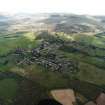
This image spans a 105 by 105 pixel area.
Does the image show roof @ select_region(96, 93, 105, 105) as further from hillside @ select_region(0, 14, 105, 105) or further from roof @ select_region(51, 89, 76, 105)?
roof @ select_region(51, 89, 76, 105)

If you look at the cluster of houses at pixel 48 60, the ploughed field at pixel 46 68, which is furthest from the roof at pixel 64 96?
the cluster of houses at pixel 48 60

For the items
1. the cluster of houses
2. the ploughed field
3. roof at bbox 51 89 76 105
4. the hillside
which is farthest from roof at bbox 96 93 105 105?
the cluster of houses

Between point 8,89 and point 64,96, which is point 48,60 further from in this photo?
point 64,96

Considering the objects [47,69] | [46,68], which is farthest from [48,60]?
[47,69]

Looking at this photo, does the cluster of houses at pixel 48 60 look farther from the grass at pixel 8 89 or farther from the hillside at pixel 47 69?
the grass at pixel 8 89

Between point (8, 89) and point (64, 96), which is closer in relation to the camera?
point (64, 96)
